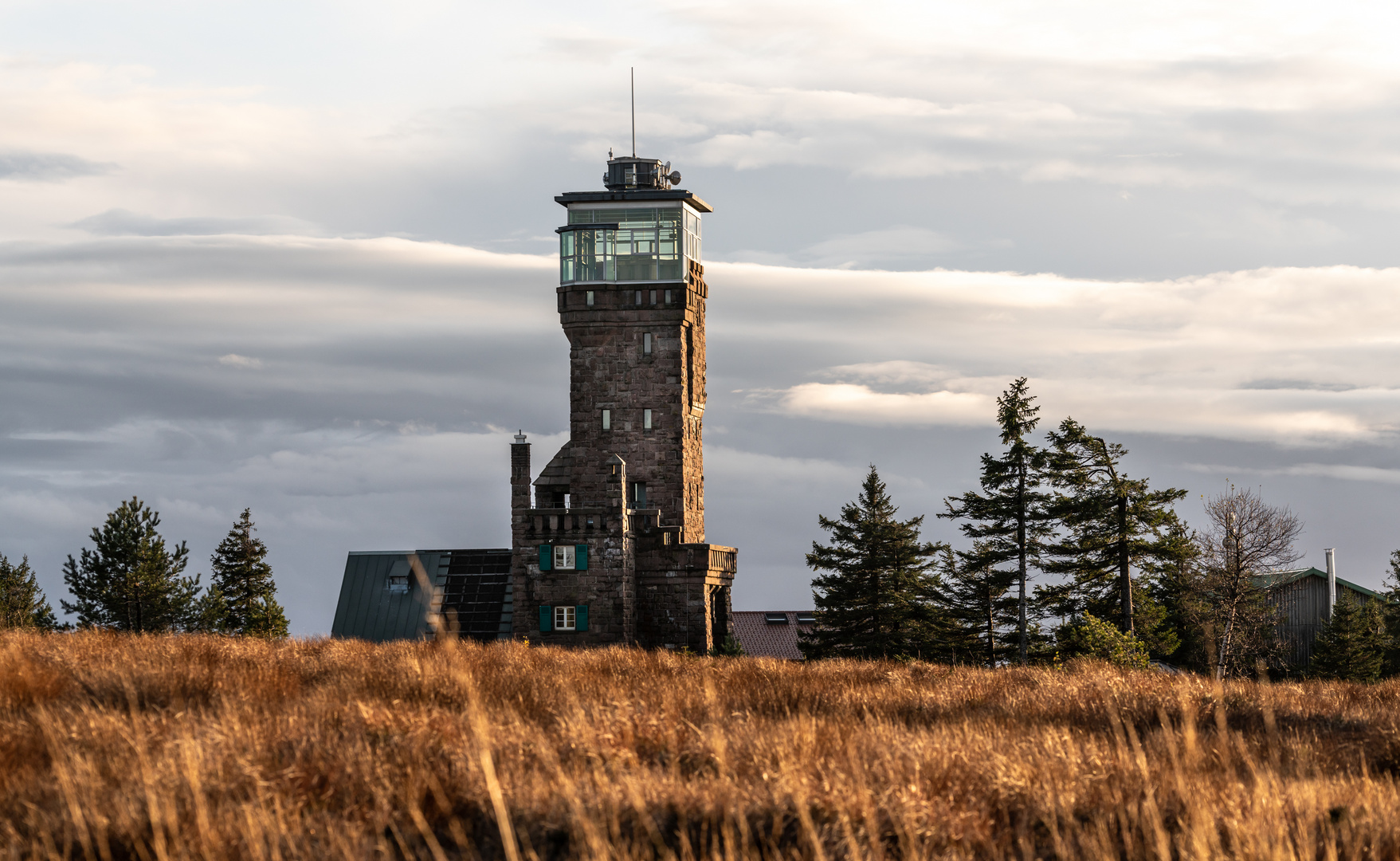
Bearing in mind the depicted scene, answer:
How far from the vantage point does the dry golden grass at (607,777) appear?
6.54 m

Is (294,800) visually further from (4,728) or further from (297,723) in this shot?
(4,728)

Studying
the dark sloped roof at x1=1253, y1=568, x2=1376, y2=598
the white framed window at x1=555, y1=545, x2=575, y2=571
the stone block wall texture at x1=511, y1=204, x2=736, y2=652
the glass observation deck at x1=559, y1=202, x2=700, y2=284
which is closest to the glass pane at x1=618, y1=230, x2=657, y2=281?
the glass observation deck at x1=559, y1=202, x2=700, y2=284

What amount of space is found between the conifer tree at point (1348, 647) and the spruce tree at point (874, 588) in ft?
54.1

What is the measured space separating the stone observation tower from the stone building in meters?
0.05

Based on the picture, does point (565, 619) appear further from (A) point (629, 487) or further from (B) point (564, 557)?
(A) point (629, 487)

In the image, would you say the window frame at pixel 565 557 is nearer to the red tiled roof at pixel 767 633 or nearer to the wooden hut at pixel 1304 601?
the red tiled roof at pixel 767 633

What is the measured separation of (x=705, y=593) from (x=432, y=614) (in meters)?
46.3

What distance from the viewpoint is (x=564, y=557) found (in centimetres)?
5112

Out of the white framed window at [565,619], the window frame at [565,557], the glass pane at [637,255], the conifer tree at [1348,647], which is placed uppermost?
the glass pane at [637,255]

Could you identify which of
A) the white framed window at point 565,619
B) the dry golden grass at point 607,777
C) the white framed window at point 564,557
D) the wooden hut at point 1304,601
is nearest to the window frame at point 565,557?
the white framed window at point 564,557

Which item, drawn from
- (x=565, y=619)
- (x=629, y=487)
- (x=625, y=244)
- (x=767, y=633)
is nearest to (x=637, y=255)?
(x=625, y=244)

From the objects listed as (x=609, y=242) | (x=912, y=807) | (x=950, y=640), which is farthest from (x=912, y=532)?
(x=912, y=807)

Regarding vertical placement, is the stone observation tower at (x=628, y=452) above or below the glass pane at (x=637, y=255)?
below

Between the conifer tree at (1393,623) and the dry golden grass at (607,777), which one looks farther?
the conifer tree at (1393,623)
